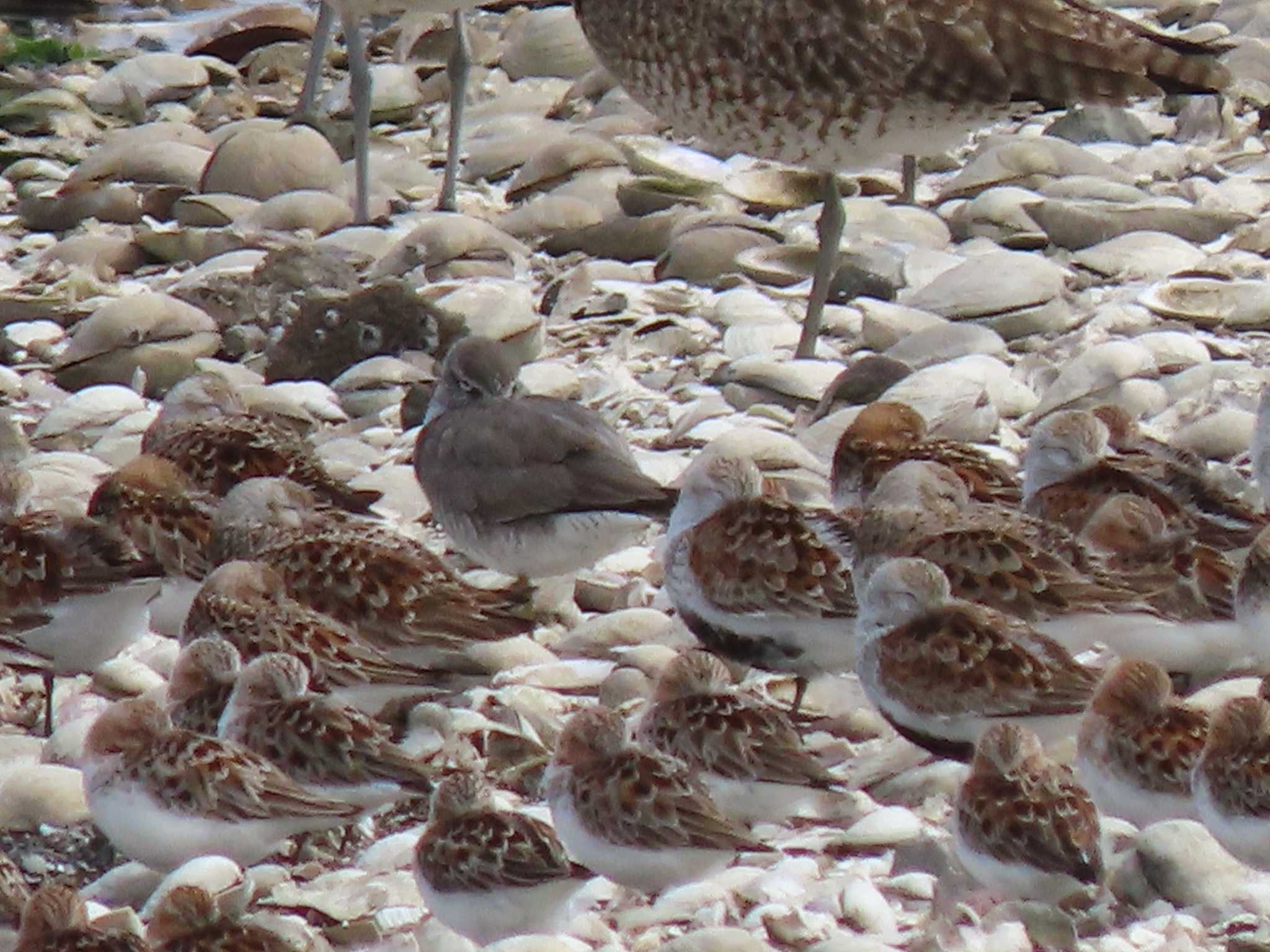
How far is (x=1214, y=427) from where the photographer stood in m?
7.64

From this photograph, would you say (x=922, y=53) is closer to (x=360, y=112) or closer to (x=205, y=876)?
(x=360, y=112)

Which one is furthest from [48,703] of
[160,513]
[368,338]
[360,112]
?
[360,112]

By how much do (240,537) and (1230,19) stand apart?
690 centimetres

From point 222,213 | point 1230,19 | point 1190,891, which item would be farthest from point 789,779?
point 1230,19

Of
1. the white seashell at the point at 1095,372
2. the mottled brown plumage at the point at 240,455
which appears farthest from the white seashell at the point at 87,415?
the white seashell at the point at 1095,372

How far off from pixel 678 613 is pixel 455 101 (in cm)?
496

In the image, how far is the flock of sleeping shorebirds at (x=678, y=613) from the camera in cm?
504

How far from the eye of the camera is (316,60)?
1259 cm

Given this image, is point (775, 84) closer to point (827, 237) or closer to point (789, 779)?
point (827, 237)

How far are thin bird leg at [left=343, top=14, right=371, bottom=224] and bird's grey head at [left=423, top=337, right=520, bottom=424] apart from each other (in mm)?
3113

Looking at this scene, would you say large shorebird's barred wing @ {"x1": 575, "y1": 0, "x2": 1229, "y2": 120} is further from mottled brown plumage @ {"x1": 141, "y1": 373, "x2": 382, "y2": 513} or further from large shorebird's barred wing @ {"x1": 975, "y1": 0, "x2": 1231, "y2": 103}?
mottled brown plumage @ {"x1": 141, "y1": 373, "x2": 382, "y2": 513}

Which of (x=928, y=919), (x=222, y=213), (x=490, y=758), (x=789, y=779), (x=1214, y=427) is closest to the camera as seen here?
(x=928, y=919)

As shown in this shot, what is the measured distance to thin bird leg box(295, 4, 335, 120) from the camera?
40.9ft

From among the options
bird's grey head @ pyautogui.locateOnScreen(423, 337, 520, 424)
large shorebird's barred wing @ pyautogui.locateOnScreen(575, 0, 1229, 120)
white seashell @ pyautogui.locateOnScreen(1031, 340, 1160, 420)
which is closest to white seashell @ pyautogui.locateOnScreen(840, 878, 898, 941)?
bird's grey head @ pyautogui.locateOnScreen(423, 337, 520, 424)
